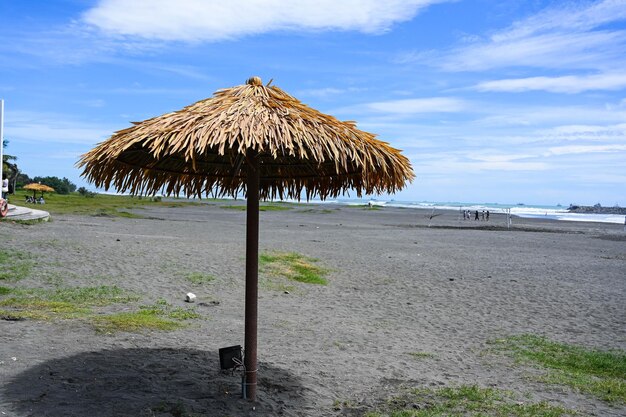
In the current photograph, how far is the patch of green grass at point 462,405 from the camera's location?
195 inches

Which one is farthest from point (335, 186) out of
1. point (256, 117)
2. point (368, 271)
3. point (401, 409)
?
point (368, 271)

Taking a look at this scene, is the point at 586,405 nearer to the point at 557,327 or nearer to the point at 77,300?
the point at 557,327

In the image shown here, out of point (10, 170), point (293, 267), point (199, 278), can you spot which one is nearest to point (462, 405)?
point (199, 278)

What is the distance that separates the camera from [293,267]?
12.9m

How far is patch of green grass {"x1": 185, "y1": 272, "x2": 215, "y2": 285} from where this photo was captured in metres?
10.5

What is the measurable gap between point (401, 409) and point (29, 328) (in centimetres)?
401

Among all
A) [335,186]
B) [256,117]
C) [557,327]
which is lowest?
[557,327]

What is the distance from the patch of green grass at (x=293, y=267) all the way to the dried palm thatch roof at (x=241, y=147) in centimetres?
626

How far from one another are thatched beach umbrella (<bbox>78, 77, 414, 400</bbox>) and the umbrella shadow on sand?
33 cm

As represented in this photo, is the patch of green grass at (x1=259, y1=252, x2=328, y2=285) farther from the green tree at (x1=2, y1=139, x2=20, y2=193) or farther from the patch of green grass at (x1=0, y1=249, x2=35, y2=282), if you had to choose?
the green tree at (x1=2, y1=139, x2=20, y2=193)

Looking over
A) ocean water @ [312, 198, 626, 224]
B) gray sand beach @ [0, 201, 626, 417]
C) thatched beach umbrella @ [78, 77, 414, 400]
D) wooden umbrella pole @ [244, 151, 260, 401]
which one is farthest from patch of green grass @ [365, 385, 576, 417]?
ocean water @ [312, 198, 626, 224]

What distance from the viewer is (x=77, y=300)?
327 inches

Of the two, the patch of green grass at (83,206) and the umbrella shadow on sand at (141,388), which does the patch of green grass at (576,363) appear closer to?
the umbrella shadow on sand at (141,388)

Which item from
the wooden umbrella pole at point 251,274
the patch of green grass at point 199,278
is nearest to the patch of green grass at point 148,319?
the patch of green grass at point 199,278
